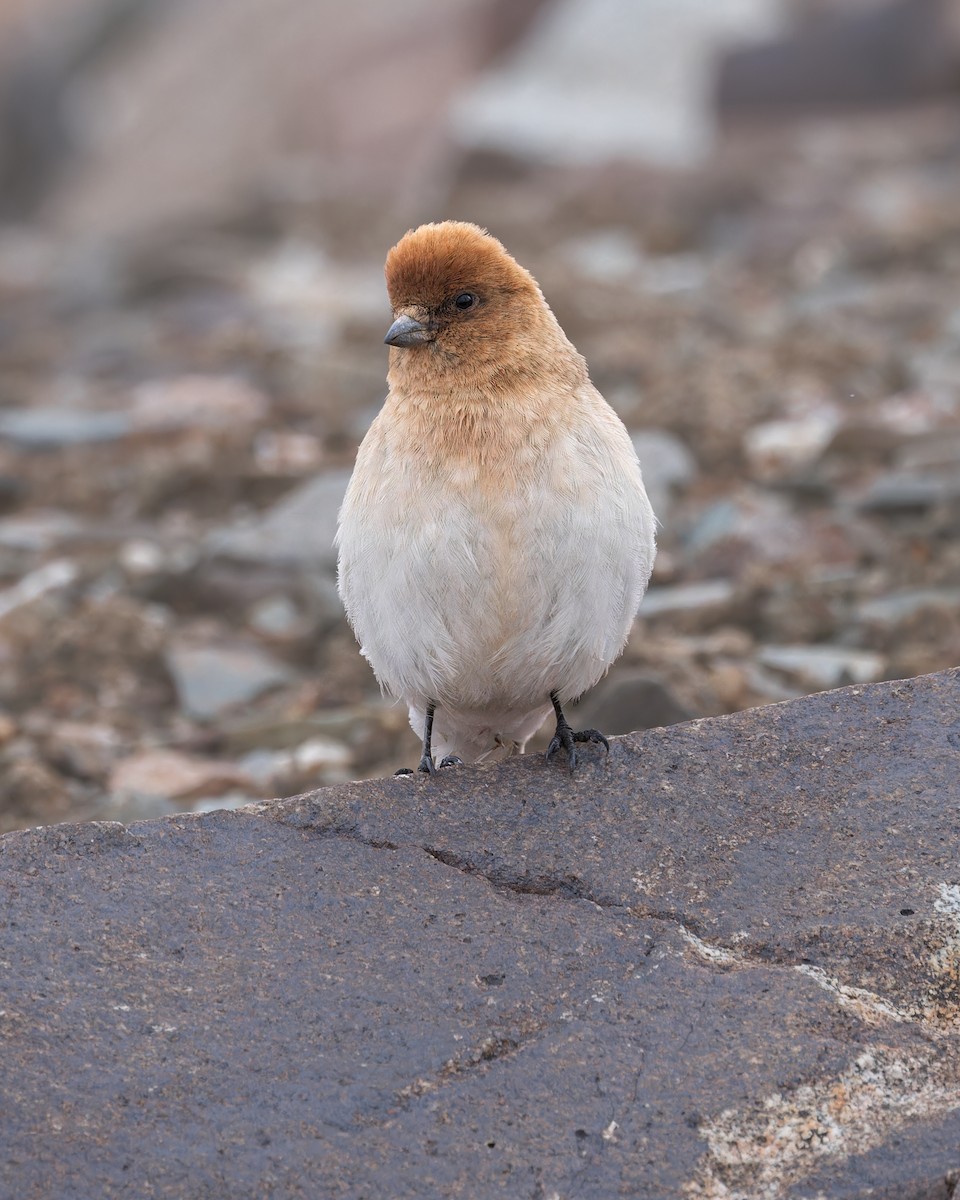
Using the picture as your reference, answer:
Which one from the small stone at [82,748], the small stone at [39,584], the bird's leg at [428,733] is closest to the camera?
the bird's leg at [428,733]

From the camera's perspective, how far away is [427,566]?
15.6ft

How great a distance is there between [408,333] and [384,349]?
841 centimetres

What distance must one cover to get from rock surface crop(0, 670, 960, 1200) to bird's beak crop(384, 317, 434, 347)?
4.33ft

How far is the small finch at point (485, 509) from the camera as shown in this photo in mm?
4758

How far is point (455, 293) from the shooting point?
518 centimetres

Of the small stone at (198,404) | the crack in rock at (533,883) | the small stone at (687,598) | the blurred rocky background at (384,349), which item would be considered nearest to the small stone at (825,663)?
the blurred rocky background at (384,349)

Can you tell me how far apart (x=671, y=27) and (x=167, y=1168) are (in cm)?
2318

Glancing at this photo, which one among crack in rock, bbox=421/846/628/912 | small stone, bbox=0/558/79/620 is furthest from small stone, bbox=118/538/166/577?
crack in rock, bbox=421/846/628/912

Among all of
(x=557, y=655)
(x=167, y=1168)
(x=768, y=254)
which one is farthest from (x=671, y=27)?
(x=167, y=1168)

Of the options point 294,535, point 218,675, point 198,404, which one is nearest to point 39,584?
point 294,535

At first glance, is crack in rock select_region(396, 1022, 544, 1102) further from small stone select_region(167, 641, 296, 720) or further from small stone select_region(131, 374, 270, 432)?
small stone select_region(131, 374, 270, 432)

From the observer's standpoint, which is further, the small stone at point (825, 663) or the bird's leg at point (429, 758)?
the small stone at point (825, 663)

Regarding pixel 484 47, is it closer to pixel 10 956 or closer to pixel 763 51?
pixel 763 51

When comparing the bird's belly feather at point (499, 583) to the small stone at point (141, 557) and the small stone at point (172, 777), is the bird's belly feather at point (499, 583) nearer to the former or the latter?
the small stone at point (172, 777)
